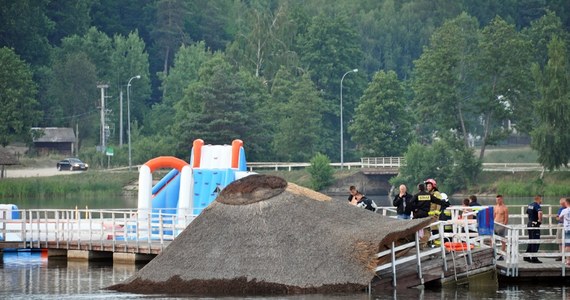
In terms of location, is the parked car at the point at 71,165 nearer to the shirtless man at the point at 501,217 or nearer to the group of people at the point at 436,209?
the group of people at the point at 436,209

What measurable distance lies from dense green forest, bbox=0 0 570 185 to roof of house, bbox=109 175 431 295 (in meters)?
69.2

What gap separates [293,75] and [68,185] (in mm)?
29161

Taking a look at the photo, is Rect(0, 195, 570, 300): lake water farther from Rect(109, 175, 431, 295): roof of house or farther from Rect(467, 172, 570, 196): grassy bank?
Rect(467, 172, 570, 196): grassy bank

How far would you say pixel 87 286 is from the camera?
38.7m

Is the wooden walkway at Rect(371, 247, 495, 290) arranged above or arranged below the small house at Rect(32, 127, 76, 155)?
below

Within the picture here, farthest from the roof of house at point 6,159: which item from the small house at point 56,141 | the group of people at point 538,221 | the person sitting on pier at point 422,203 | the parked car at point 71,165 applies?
the small house at point 56,141

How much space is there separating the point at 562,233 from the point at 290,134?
82.2 m

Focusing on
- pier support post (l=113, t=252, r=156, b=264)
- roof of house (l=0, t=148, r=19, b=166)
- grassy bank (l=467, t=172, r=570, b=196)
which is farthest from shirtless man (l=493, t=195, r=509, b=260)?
grassy bank (l=467, t=172, r=570, b=196)

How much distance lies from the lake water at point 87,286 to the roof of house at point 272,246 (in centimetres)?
48

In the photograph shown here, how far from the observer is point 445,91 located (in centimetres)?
11706

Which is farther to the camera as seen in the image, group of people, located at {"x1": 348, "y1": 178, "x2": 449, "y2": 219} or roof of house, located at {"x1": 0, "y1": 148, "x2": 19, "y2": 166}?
roof of house, located at {"x1": 0, "y1": 148, "x2": 19, "y2": 166}

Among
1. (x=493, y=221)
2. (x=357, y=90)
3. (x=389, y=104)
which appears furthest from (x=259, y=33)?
(x=493, y=221)

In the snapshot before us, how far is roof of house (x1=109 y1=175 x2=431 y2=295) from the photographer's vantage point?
113 feet

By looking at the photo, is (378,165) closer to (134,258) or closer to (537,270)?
(134,258)
